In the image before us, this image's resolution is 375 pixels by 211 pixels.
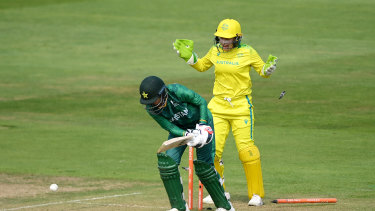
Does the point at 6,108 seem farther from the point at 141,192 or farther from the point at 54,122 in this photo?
the point at 141,192

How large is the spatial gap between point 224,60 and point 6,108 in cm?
1185

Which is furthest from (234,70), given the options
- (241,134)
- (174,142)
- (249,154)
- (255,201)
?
(174,142)

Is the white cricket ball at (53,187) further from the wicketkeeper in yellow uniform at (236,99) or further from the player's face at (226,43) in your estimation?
the player's face at (226,43)

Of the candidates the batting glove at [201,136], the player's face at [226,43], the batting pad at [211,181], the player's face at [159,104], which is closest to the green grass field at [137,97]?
the batting pad at [211,181]

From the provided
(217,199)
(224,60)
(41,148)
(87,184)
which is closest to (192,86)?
(41,148)

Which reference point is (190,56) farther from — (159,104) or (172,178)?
(172,178)

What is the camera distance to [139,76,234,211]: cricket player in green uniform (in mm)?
9797

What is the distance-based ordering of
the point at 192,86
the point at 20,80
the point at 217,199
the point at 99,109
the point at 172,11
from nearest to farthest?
the point at 217,199, the point at 99,109, the point at 192,86, the point at 20,80, the point at 172,11

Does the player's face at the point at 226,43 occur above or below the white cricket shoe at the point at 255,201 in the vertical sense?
above

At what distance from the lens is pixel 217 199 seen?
10.3 metres

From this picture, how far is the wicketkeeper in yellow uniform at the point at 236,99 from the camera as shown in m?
11.5

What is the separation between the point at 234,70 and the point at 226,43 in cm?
40

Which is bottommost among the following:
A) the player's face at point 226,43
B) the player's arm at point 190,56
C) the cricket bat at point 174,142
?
the cricket bat at point 174,142

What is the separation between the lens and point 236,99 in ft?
38.4
